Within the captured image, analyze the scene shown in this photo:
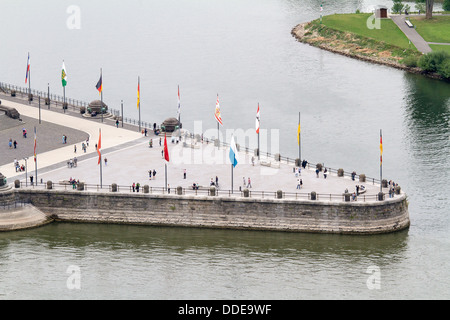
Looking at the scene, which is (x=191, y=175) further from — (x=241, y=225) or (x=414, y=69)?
(x=414, y=69)

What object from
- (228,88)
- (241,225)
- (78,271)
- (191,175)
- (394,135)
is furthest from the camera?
(228,88)

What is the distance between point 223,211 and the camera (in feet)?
397

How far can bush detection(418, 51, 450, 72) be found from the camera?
194875 millimetres

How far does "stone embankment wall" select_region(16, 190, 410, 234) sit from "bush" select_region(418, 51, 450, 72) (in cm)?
7841

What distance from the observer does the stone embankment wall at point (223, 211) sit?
119m

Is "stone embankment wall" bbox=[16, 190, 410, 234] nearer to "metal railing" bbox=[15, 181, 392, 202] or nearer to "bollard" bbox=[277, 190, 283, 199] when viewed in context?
"bollard" bbox=[277, 190, 283, 199]

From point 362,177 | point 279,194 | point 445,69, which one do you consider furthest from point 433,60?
point 279,194

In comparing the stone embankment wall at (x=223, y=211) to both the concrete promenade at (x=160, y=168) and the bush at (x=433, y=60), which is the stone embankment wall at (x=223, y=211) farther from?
the bush at (x=433, y=60)

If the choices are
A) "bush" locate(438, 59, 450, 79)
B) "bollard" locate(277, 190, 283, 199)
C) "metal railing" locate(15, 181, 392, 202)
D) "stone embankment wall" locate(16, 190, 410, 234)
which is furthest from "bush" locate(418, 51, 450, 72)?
"bollard" locate(277, 190, 283, 199)

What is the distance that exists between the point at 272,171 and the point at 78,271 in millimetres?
28465

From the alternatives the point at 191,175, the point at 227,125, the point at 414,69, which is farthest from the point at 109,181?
the point at 414,69
